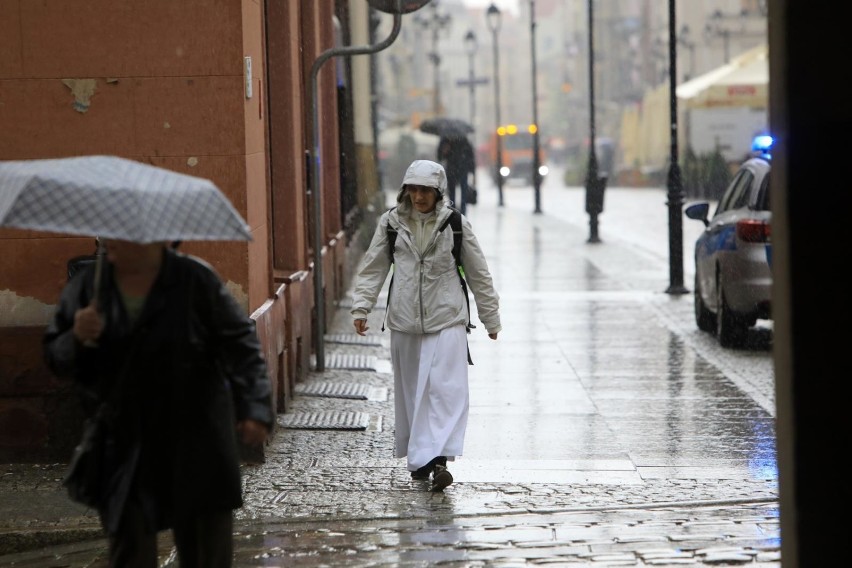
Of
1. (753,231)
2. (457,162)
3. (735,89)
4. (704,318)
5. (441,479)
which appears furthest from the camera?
(735,89)

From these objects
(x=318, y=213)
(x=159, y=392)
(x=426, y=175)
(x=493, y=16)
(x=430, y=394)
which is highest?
(x=493, y=16)

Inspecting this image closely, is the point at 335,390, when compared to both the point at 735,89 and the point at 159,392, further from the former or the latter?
the point at 735,89

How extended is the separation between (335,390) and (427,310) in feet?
10.3

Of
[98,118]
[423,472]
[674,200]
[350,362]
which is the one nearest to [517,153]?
[674,200]

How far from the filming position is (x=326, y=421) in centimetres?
978

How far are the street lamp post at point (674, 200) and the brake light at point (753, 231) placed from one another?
4909mm

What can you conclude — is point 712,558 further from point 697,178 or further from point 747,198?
point 697,178

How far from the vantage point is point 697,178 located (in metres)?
51.4

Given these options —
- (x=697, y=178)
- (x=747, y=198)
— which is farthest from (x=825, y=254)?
(x=697, y=178)

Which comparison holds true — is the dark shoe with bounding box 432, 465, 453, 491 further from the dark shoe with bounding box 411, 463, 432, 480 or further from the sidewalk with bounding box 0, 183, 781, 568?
the dark shoe with bounding box 411, 463, 432, 480

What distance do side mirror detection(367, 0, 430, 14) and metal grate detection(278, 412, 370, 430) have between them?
300 cm

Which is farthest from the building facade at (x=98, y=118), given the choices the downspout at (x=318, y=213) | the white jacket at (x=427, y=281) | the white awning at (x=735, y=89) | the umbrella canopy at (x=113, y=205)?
the white awning at (x=735, y=89)

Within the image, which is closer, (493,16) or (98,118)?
(98,118)

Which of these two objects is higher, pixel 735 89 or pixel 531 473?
pixel 735 89
